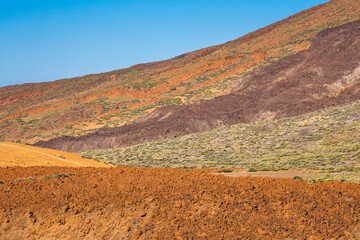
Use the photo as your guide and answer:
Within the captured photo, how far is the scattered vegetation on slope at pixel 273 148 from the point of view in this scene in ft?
70.3

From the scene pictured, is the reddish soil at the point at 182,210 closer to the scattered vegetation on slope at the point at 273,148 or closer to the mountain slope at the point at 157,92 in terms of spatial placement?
the scattered vegetation on slope at the point at 273,148

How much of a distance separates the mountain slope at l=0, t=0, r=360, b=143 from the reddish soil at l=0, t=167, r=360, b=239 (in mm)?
41101

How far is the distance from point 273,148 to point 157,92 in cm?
5102

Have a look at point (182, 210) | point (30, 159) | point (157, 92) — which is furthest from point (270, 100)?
point (182, 210)

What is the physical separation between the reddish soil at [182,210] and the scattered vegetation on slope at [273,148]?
7.18 metres

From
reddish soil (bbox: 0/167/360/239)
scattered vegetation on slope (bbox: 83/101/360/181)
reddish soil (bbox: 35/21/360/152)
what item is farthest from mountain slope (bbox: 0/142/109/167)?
reddish soil (bbox: 35/21/360/152)

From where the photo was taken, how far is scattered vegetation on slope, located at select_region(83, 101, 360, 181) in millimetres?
21438

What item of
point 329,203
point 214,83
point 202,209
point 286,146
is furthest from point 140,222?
point 214,83

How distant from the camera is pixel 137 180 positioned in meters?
12.8

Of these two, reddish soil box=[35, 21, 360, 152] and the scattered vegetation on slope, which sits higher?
reddish soil box=[35, 21, 360, 152]

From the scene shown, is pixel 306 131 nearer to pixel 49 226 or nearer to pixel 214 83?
pixel 49 226

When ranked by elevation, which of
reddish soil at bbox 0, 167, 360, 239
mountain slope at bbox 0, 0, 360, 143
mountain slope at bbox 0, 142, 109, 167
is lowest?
reddish soil at bbox 0, 167, 360, 239

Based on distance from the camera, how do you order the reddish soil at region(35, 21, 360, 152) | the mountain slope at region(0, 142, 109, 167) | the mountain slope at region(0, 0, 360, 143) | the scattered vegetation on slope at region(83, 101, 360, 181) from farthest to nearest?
the mountain slope at region(0, 0, 360, 143) → the reddish soil at region(35, 21, 360, 152) → the scattered vegetation on slope at region(83, 101, 360, 181) → the mountain slope at region(0, 142, 109, 167)

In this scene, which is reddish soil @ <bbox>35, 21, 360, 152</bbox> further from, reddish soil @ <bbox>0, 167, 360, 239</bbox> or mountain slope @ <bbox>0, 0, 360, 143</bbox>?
reddish soil @ <bbox>0, 167, 360, 239</bbox>
